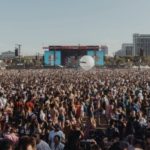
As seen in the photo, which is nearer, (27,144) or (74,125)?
(27,144)

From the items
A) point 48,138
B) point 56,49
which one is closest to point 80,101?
point 48,138

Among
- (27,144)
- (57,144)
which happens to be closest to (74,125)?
(57,144)

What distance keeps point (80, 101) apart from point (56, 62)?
95005mm

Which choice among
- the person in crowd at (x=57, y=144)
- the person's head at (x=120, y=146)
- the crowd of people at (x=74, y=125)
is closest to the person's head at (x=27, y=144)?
the crowd of people at (x=74, y=125)

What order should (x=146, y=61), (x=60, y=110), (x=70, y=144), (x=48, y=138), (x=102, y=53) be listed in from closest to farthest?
(x=70, y=144)
(x=48, y=138)
(x=60, y=110)
(x=102, y=53)
(x=146, y=61)

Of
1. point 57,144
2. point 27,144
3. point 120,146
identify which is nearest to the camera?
point 27,144

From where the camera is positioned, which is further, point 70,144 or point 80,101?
point 80,101

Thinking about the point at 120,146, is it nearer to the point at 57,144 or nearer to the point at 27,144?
the point at 27,144

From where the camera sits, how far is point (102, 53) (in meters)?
111

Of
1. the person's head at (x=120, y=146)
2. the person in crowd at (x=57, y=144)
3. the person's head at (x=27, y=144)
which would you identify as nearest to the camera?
the person's head at (x=27, y=144)

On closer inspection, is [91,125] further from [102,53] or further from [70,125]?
[102,53]

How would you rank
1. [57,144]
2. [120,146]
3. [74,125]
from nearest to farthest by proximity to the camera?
[120,146], [57,144], [74,125]

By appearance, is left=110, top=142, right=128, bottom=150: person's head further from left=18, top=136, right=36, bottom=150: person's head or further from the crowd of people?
left=18, top=136, right=36, bottom=150: person's head

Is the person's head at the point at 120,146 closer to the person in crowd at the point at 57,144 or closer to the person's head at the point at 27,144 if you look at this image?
the person's head at the point at 27,144
